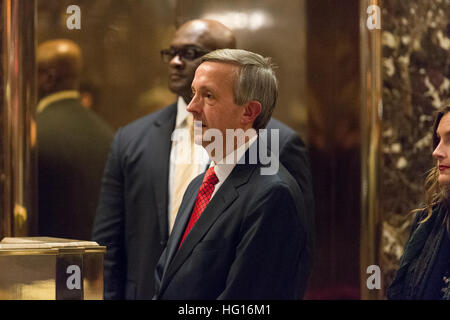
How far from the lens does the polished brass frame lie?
12.5 ft

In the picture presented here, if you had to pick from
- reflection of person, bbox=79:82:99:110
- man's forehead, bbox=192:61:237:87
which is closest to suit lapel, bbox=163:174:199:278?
man's forehead, bbox=192:61:237:87

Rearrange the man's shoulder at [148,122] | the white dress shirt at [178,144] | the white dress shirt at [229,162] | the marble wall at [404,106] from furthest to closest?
the marble wall at [404,106], the man's shoulder at [148,122], the white dress shirt at [178,144], the white dress shirt at [229,162]

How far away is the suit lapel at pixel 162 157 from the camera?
2.71 metres

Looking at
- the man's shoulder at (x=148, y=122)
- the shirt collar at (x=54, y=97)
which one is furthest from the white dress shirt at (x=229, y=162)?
the shirt collar at (x=54, y=97)

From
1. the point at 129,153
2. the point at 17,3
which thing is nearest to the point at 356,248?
the point at 129,153

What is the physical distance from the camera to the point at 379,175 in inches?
150

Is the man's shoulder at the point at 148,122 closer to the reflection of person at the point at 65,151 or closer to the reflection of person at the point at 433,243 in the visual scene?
the reflection of person at the point at 65,151

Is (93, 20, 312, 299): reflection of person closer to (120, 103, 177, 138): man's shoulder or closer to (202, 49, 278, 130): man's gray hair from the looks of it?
(120, 103, 177, 138): man's shoulder

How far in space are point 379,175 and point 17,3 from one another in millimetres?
2061

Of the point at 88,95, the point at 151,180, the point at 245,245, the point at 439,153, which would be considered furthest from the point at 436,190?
the point at 88,95

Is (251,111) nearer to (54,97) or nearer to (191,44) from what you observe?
(191,44)

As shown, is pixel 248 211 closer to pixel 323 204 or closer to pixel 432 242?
pixel 432 242

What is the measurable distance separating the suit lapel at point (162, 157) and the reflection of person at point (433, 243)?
0.87 m

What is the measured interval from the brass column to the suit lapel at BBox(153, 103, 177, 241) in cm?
122
